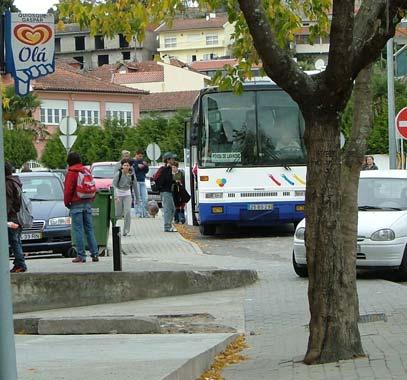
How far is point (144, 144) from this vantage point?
7538 cm

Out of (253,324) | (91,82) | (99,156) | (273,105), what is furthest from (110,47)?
(253,324)

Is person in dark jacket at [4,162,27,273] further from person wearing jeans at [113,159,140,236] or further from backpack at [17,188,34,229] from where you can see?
person wearing jeans at [113,159,140,236]

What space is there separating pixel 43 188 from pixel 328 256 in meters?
13.0

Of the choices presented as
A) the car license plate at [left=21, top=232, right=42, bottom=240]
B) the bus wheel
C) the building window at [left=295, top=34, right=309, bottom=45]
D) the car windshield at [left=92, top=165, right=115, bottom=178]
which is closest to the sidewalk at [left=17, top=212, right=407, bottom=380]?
the car license plate at [left=21, top=232, right=42, bottom=240]

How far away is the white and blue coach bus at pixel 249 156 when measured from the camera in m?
24.3

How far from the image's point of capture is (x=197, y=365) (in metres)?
9.34

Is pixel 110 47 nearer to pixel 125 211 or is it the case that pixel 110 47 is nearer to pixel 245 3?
pixel 125 211

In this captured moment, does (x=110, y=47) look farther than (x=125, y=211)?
Yes

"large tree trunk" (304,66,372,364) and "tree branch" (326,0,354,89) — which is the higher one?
"tree branch" (326,0,354,89)

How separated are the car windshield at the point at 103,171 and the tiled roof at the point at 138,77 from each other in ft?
237

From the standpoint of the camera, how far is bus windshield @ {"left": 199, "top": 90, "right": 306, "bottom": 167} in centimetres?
2436

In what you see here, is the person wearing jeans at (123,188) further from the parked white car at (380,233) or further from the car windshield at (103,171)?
the car windshield at (103,171)

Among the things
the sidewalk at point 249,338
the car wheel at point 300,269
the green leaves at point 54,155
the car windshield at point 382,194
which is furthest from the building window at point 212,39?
the car wheel at point 300,269

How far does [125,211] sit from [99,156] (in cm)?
5454
